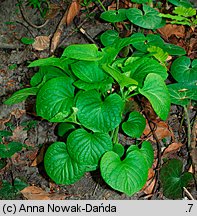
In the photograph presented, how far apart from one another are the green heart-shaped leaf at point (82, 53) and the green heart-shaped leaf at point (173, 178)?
0.61m

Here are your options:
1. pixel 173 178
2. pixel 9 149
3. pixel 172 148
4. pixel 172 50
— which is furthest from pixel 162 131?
pixel 9 149

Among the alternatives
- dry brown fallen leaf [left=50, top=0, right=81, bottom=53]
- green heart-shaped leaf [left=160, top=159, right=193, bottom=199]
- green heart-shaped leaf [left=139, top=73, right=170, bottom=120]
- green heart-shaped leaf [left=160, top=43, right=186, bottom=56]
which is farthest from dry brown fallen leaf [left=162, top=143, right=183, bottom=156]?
dry brown fallen leaf [left=50, top=0, right=81, bottom=53]

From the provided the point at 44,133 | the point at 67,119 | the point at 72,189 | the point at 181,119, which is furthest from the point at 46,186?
the point at 181,119

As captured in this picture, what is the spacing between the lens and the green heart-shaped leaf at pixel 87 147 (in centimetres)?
128

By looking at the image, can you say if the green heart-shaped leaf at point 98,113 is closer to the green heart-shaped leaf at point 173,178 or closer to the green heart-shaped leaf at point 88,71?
the green heart-shaped leaf at point 88,71

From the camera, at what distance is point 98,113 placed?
122 cm

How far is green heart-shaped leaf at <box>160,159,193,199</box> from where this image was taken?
5.02ft

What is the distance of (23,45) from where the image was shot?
95.3 inches

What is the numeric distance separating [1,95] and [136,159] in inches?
47.0

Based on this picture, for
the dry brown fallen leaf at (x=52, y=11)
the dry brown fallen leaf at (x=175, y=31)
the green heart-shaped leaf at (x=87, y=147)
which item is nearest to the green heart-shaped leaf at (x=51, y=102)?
the green heart-shaped leaf at (x=87, y=147)

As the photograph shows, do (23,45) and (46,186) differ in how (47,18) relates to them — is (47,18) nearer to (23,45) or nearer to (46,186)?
(23,45)

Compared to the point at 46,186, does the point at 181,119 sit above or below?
above

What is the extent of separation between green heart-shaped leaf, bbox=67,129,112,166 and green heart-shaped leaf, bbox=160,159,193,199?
39 cm
